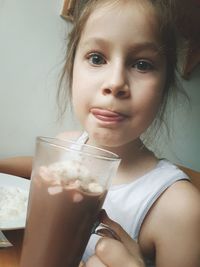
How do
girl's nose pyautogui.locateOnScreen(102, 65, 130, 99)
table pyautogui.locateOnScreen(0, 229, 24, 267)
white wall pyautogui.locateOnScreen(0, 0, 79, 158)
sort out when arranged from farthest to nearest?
white wall pyautogui.locateOnScreen(0, 0, 79, 158)
girl's nose pyautogui.locateOnScreen(102, 65, 130, 99)
table pyautogui.locateOnScreen(0, 229, 24, 267)

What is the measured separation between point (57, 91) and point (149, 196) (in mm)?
861

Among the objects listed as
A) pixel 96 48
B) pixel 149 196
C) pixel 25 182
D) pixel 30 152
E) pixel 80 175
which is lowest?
pixel 30 152

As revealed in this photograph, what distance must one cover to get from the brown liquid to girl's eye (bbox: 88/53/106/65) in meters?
0.38

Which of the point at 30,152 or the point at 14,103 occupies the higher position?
the point at 14,103

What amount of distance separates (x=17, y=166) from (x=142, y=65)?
2.46 feet

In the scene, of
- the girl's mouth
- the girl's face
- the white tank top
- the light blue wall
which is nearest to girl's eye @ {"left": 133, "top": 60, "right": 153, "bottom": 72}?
the girl's face

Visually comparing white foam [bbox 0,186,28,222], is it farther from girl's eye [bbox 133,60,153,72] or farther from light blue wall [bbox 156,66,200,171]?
light blue wall [bbox 156,66,200,171]

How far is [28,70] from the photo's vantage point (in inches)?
58.1

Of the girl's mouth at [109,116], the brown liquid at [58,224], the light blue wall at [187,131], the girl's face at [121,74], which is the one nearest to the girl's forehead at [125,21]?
the girl's face at [121,74]

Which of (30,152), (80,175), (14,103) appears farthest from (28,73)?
(80,175)

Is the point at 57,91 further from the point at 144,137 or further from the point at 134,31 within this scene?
the point at 134,31

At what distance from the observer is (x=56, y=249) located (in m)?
0.48

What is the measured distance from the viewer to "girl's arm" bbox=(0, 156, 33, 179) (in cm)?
127

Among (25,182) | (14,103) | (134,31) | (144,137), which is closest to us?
(134,31)
